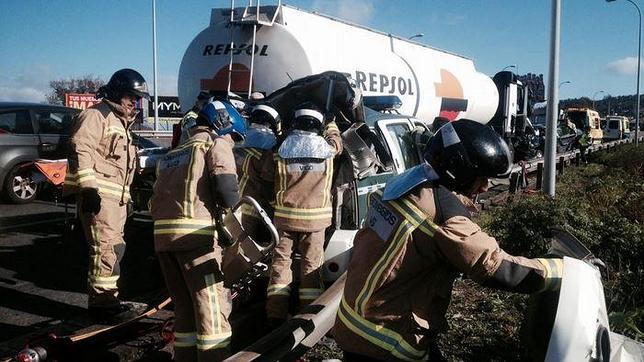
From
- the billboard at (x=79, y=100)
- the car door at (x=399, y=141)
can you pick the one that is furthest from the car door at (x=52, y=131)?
the billboard at (x=79, y=100)

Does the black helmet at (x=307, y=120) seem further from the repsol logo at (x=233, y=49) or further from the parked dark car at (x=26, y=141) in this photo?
the parked dark car at (x=26, y=141)

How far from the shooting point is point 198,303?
3406 mm

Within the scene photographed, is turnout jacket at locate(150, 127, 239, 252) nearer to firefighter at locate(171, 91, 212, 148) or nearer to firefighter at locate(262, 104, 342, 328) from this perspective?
firefighter at locate(262, 104, 342, 328)

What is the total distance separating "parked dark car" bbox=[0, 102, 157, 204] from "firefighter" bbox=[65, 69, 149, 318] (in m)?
4.50

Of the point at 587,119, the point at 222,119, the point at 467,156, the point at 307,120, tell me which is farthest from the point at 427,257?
the point at 587,119

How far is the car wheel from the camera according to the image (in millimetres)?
9297

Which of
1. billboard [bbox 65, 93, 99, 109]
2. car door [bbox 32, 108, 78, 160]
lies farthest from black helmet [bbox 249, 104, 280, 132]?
billboard [bbox 65, 93, 99, 109]

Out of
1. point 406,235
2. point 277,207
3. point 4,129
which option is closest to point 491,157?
point 406,235

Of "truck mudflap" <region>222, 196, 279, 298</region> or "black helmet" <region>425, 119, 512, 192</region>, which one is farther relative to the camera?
"truck mudflap" <region>222, 196, 279, 298</region>

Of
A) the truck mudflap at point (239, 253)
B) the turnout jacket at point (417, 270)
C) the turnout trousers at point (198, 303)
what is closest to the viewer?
the turnout jacket at point (417, 270)

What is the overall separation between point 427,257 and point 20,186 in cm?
929

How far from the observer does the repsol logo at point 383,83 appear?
332 inches

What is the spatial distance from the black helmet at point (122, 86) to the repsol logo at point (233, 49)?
275cm

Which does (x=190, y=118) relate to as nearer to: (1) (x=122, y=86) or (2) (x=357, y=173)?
(1) (x=122, y=86)
